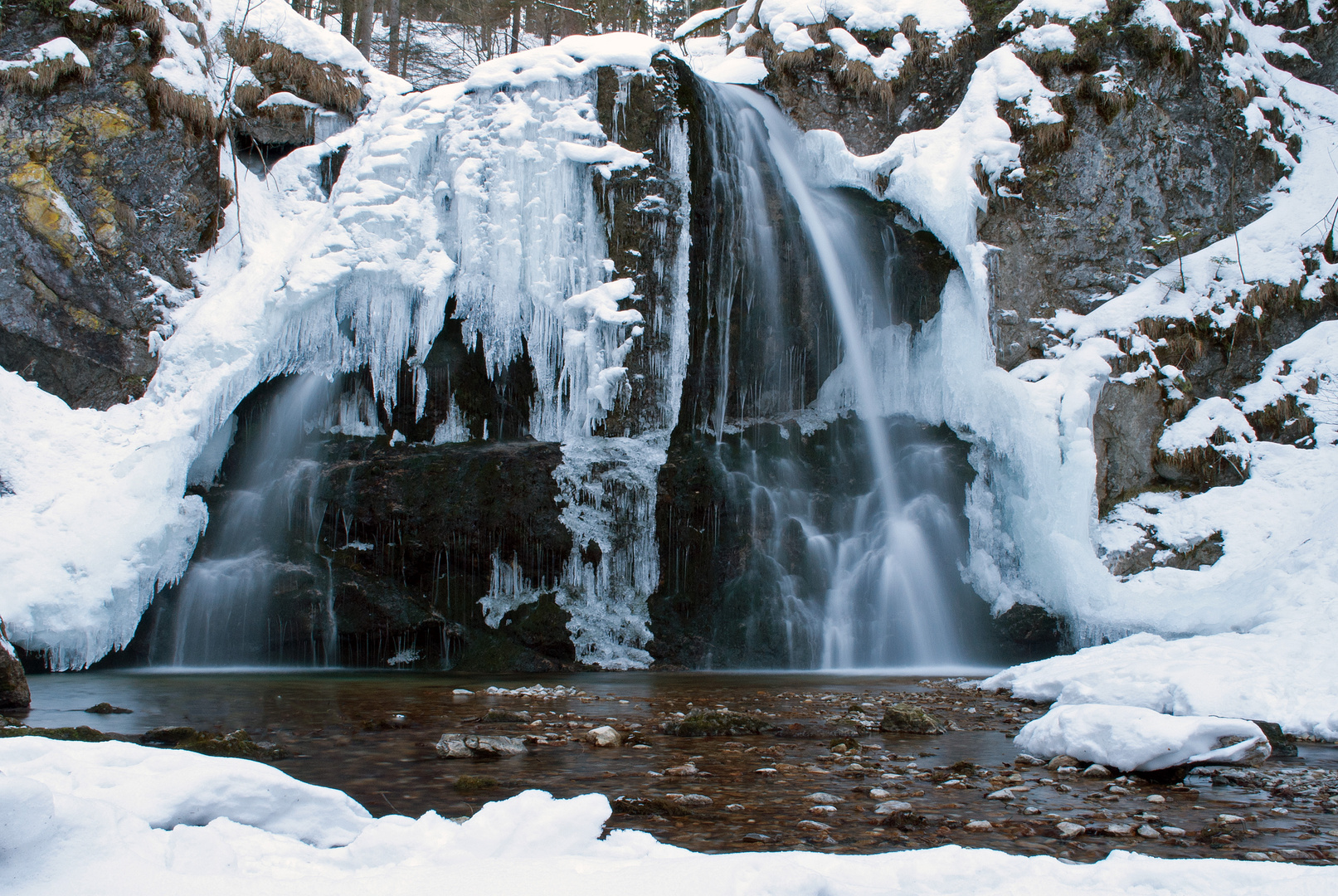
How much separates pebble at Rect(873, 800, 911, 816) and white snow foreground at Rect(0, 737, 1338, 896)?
2.31 ft

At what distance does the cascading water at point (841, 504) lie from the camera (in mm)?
10344

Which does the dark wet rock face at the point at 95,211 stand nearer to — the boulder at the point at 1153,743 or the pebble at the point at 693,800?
the pebble at the point at 693,800

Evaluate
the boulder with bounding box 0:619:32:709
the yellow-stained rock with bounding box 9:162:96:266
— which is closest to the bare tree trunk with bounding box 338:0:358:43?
the yellow-stained rock with bounding box 9:162:96:266

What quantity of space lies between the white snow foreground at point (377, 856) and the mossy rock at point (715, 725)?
2341 mm

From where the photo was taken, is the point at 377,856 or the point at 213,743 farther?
the point at 213,743

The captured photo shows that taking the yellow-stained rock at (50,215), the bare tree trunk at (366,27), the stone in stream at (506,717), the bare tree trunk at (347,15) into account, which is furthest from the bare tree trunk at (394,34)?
the stone in stream at (506,717)

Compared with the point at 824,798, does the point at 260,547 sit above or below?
above

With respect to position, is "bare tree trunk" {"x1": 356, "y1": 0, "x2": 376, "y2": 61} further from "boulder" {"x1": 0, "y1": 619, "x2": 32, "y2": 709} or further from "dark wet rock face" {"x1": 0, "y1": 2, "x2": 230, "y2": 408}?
"boulder" {"x1": 0, "y1": 619, "x2": 32, "y2": 709}

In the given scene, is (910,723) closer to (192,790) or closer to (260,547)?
(192,790)

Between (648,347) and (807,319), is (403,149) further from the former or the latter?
(807,319)

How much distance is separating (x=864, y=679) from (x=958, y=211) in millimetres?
6389

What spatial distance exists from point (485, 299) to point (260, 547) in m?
4.04

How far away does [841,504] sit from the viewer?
1134cm

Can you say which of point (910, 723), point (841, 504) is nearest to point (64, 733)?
point (910, 723)
